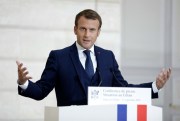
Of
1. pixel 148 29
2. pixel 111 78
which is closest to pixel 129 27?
pixel 148 29

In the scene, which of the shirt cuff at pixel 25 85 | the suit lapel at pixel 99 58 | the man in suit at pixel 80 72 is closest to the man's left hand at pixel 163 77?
the man in suit at pixel 80 72

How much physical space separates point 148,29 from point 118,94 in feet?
9.09

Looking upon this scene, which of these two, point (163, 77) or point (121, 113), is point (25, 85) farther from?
point (163, 77)

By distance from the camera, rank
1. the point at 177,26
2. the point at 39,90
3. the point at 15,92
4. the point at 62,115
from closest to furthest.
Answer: the point at 62,115, the point at 39,90, the point at 15,92, the point at 177,26

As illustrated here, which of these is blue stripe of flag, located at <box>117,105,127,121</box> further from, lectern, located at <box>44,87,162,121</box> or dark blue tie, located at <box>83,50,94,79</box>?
dark blue tie, located at <box>83,50,94,79</box>

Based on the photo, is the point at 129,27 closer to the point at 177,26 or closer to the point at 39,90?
the point at 177,26

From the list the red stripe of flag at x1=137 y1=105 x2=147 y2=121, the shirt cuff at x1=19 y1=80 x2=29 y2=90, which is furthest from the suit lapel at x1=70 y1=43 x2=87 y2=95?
the red stripe of flag at x1=137 y1=105 x2=147 y2=121

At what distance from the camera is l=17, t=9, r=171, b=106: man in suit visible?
6.95ft

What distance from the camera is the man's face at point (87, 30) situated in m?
2.13

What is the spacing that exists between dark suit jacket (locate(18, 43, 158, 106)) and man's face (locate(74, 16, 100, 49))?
0.12 meters

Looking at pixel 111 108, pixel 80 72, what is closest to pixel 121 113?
pixel 111 108

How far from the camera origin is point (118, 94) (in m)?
1.80

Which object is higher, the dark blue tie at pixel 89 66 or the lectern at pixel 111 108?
the dark blue tie at pixel 89 66

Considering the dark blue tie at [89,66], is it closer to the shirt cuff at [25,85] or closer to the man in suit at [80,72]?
the man in suit at [80,72]
